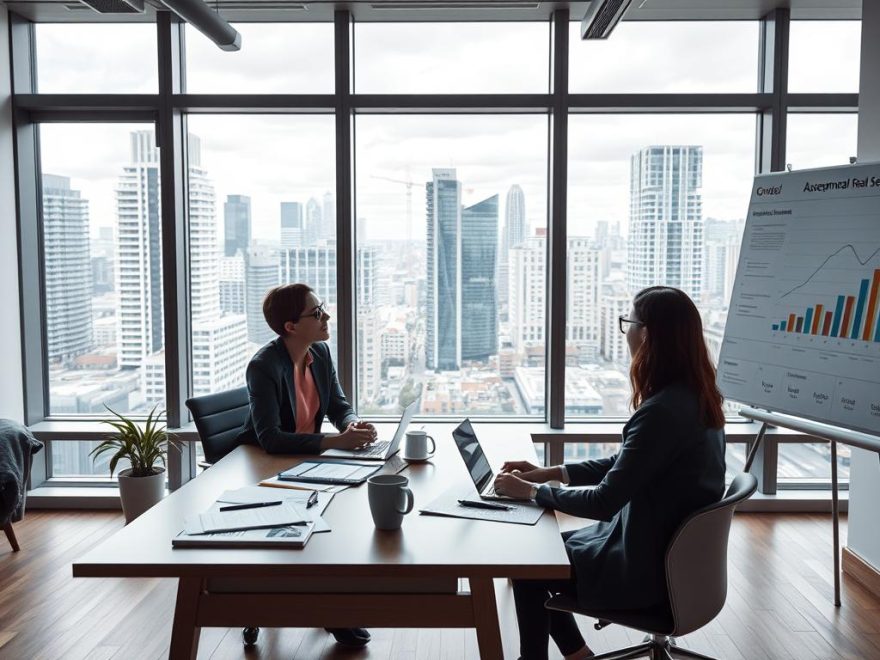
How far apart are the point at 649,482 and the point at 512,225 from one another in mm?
2786

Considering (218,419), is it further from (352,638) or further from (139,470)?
(139,470)

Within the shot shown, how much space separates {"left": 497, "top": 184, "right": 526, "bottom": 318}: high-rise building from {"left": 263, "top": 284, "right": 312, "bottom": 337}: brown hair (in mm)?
1806

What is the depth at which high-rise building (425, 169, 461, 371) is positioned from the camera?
4695mm

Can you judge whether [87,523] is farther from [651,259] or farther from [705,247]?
[705,247]

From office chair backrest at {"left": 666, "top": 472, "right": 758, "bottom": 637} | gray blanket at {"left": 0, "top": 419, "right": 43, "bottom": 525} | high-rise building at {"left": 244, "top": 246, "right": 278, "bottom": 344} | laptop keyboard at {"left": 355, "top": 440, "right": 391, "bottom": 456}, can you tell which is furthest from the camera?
high-rise building at {"left": 244, "top": 246, "right": 278, "bottom": 344}

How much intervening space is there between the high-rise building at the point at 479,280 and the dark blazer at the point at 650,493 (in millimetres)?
2600

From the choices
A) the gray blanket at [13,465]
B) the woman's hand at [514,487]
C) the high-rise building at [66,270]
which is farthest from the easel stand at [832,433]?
the high-rise building at [66,270]

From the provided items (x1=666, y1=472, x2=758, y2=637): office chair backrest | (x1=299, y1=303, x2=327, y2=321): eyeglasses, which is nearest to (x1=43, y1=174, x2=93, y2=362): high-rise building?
(x1=299, y1=303, x2=327, y2=321): eyeglasses

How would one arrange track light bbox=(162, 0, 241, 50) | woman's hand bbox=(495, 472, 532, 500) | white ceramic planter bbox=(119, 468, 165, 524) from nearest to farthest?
woman's hand bbox=(495, 472, 532, 500), track light bbox=(162, 0, 241, 50), white ceramic planter bbox=(119, 468, 165, 524)

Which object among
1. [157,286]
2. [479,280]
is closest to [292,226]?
[157,286]

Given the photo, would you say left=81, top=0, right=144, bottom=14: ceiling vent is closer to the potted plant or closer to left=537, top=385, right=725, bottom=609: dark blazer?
the potted plant

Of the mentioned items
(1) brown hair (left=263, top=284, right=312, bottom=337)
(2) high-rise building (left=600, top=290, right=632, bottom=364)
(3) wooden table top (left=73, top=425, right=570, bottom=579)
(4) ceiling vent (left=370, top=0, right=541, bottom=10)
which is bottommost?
(3) wooden table top (left=73, top=425, right=570, bottom=579)

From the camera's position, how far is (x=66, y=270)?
480 centimetres

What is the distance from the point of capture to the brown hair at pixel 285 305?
3166 mm
